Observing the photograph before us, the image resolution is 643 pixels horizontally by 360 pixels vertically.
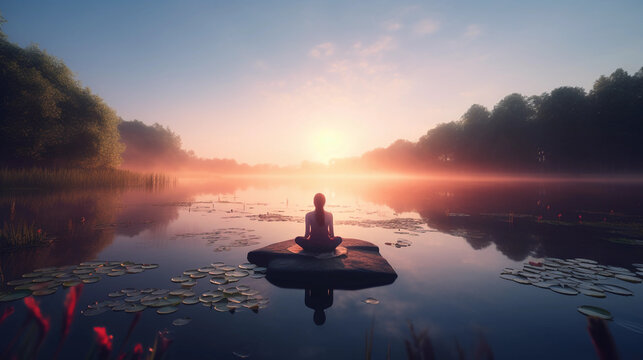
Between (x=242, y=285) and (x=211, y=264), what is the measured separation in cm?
176

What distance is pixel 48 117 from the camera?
2750cm

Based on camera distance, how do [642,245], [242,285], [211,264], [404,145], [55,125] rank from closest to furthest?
1. [242,285]
2. [211,264]
3. [642,245]
4. [55,125]
5. [404,145]

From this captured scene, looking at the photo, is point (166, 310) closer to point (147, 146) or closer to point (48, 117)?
point (48, 117)

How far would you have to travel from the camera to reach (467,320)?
487cm

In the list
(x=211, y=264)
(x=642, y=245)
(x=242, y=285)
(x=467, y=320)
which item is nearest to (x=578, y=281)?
(x=467, y=320)

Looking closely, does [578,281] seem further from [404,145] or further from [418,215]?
[404,145]

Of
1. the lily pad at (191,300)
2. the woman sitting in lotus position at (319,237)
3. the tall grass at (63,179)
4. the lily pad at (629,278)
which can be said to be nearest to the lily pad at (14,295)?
the lily pad at (191,300)

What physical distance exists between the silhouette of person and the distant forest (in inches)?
1372

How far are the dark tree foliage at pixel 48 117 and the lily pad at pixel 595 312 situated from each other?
39640 mm

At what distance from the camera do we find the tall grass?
2128 cm

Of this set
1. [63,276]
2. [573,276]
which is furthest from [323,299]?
[573,276]

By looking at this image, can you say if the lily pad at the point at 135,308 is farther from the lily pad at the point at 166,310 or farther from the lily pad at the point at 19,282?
the lily pad at the point at 19,282

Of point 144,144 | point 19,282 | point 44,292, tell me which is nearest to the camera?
point 44,292

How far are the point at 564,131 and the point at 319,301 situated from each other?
210 ft
